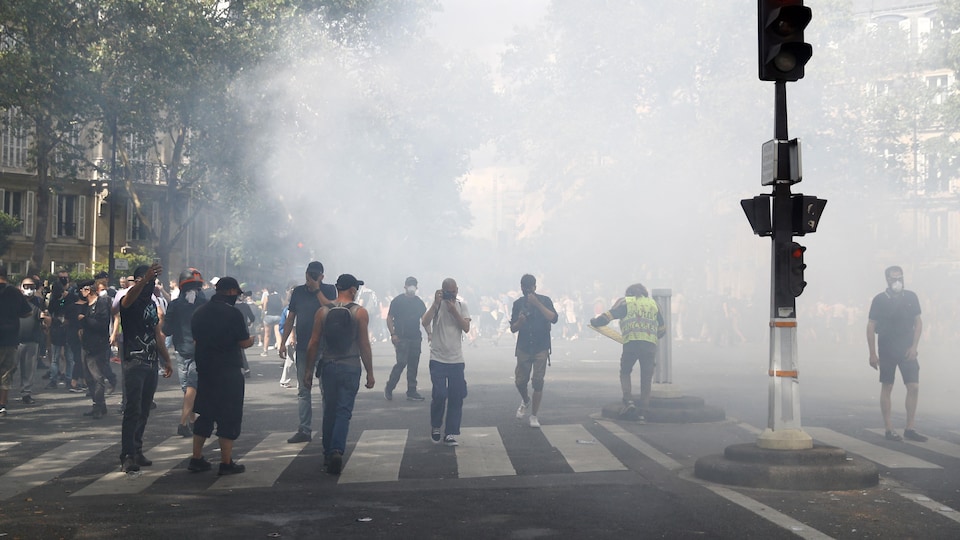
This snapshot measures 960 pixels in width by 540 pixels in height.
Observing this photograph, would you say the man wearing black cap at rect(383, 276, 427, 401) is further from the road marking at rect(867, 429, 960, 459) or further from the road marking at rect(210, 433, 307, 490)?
the road marking at rect(867, 429, 960, 459)

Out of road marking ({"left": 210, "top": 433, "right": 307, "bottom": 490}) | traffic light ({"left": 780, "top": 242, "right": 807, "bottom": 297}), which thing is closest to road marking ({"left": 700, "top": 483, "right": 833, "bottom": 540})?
traffic light ({"left": 780, "top": 242, "right": 807, "bottom": 297})

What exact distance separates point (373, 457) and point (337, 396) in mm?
847

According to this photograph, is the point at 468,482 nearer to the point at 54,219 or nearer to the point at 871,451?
the point at 871,451

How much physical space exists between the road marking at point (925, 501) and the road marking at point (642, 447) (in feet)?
5.37

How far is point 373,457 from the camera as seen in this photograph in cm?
978

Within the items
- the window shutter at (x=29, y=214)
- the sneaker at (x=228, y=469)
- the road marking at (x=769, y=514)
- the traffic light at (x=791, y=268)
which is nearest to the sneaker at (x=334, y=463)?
the sneaker at (x=228, y=469)

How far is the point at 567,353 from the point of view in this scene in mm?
31516

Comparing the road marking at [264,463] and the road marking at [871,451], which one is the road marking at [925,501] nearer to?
the road marking at [871,451]

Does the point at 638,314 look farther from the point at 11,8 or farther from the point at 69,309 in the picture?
the point at 11,8

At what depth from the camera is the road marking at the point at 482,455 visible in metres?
8.91

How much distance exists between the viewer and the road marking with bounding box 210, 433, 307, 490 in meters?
8.46

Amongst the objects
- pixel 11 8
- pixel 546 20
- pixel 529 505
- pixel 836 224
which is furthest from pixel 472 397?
pixel 836 224

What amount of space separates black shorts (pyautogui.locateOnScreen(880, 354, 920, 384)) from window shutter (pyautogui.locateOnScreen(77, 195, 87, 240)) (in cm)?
4539

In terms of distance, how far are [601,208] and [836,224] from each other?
31.5 feet
